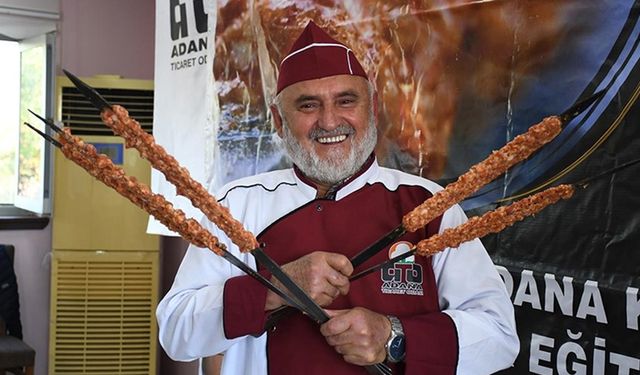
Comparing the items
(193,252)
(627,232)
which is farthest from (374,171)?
(627,232)

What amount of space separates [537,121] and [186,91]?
1.96 m

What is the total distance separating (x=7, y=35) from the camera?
177 inches

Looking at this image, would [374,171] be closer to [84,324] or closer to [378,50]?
[378,50]

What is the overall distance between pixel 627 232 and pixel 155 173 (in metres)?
2.44

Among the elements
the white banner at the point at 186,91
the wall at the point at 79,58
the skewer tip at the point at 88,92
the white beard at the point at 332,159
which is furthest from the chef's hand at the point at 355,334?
the wall at the point at 79,58

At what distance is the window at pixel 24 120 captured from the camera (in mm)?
4355

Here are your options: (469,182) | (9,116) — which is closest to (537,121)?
(469,182)

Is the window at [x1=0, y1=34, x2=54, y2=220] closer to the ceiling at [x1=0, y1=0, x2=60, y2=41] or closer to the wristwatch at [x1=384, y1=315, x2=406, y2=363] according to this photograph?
the ceiling at [x1=0, y1=0, x2=60, y2=41]

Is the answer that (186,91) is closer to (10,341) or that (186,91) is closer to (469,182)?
(10,341)

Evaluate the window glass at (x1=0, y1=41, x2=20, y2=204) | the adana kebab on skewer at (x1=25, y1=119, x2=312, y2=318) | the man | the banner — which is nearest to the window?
the window glass at (x1=0, y1=41, x2=20, y2=204)

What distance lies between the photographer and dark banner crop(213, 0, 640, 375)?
1.51 m

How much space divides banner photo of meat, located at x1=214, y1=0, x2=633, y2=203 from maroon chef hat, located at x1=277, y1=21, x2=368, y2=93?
1.36 ft

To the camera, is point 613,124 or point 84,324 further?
point 84,324

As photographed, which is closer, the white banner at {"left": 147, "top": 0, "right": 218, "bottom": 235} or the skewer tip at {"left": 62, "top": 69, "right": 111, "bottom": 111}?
the skewer tip at {"left": 62, "top": 69, "right": 111, "bottom": 111}
